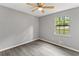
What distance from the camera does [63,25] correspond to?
473cm

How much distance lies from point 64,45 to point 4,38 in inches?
128

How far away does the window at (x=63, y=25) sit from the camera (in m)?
4.44

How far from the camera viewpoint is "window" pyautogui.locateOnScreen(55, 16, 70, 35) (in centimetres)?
444

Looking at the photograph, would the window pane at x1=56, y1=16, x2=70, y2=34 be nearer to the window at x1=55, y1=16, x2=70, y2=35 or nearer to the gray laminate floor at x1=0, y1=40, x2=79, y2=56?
the window at x1=55, y1=16, x2=70, y2=35

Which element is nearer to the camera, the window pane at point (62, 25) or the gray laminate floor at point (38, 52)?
the gray laminate floor at point (38, 52)

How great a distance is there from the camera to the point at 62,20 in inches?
188

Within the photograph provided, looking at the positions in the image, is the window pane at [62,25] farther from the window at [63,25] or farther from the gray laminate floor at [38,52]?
the gray laminate floor at [38,52]

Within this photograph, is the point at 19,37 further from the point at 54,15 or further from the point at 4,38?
the point at 54,15

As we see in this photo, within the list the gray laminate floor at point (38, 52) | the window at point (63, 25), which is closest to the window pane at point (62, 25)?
the window at point (63, 25)

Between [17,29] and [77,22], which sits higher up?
[77,22]

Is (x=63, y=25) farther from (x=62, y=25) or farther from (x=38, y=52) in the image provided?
(x=38, y=52)

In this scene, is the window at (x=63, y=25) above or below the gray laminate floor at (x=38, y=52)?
above

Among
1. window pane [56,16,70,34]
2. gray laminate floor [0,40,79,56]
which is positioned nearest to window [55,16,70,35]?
window pane [56,16,70,34]

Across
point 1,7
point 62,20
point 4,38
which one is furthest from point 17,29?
point 62,20
